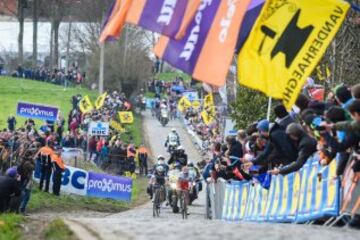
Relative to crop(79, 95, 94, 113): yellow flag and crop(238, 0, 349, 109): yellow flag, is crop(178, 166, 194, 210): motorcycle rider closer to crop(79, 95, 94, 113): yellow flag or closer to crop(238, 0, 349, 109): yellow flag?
crop(238, 0, 349, 109): yellow flag

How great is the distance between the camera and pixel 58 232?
49.1 feet

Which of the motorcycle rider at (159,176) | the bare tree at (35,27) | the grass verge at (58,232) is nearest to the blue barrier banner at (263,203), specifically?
the grass verge at (58,232)

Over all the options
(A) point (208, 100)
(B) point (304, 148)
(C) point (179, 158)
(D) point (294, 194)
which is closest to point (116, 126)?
(A) point (208, 100)

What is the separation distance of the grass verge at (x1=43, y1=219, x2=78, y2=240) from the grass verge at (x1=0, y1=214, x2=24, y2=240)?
67 cm

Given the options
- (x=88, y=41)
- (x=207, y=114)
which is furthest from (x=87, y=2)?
(x=207, y=114)

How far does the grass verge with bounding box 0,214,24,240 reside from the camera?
1627 centimetres

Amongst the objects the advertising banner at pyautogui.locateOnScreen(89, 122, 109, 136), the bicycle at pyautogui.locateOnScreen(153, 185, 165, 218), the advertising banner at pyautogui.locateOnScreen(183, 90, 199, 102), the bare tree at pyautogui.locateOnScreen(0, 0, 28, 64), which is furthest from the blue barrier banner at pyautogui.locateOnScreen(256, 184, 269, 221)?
the bare tree at pyautogui.locateOnScreen(0, 0, 28, 64)

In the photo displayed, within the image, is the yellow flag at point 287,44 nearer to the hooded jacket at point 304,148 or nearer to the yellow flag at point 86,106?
the hooded jacket at point 304,148

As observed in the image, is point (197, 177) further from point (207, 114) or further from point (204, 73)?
point (207, 114)

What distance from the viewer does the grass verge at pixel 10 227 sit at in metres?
16.3

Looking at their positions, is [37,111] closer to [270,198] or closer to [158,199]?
[158,199]

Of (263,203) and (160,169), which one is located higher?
(263,203)

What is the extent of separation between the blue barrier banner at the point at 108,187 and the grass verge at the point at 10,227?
596 inches

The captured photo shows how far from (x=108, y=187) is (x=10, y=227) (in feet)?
56.2
